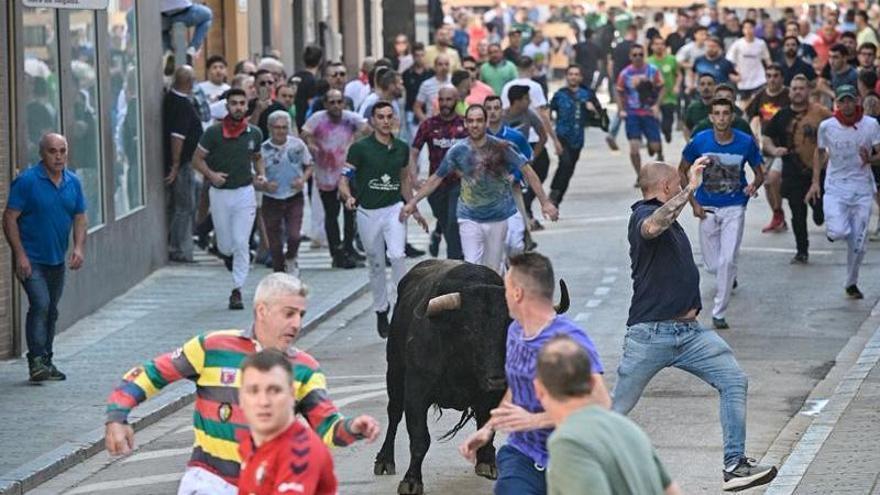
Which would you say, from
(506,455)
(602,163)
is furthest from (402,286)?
(602,163)

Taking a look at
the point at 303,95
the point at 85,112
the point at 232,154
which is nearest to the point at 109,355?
the point at 232,154

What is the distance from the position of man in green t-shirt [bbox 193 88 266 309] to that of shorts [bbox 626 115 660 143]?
1159cm

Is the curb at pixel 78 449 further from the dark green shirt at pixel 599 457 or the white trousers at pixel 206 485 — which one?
the dark green shirt at pixel 599 457

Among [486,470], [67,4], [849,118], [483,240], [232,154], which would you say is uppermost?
[67,4]

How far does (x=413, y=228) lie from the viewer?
26984 mm

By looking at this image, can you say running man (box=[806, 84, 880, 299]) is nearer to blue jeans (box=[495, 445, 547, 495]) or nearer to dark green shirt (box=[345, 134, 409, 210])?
dark green shirt (box=[345, 134, 409, 210])

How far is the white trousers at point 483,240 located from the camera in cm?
1764

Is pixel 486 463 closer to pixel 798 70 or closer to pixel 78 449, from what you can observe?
pixel 78 449

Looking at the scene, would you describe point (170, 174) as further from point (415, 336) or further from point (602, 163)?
point (602, 163)

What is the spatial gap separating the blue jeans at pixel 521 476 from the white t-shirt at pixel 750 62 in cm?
2795

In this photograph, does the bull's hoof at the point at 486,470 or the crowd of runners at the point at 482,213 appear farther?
the bull's hoof at the point at 486,470

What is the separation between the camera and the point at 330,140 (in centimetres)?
2284

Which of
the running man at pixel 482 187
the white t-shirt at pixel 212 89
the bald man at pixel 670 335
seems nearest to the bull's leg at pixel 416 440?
the bald man at pixel 670 335

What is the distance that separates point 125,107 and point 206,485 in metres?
14.5
